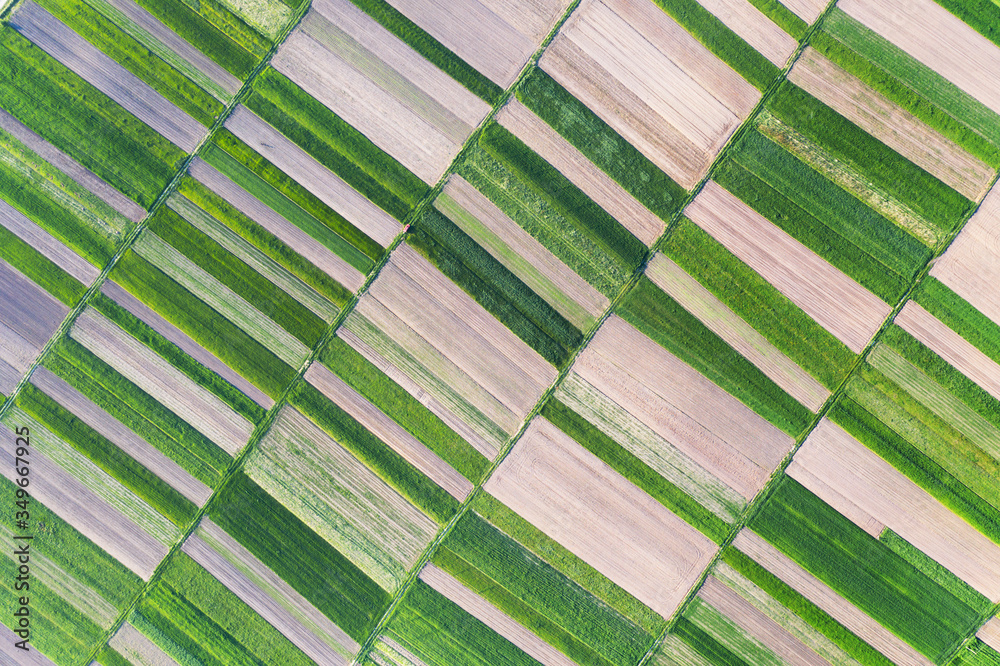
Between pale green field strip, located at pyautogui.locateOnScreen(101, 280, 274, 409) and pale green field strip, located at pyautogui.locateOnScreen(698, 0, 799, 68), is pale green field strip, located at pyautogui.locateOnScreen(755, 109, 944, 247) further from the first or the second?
pale green field strip, located at pyautogui.locateOnScreen(101, 280, 274, 409)

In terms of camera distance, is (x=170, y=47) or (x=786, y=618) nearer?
(x=786, y=618)

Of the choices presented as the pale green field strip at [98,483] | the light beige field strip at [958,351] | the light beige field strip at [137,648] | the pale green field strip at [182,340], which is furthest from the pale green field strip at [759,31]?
the light beige field strip at [137,648]

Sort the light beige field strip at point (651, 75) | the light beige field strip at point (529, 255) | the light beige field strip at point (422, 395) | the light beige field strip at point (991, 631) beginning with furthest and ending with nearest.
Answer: the light beige field strip at point (422, 395) < the light beige field strip at point (529, 255) < the light beige field strip at point (651, 75) < the light beige field strip at point (991, 631)

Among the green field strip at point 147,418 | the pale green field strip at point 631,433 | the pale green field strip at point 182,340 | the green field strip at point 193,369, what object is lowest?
the green field strip at point 147,418

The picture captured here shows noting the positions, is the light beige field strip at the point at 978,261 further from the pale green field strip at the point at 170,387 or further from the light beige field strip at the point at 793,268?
the pale green field strip at the point at 170,387

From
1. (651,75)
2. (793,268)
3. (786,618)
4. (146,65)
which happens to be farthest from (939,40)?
(146,65)

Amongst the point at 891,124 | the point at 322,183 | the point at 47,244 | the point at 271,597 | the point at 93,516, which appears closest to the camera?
the point at 891,124

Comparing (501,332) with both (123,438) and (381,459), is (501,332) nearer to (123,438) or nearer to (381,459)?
(381,459)

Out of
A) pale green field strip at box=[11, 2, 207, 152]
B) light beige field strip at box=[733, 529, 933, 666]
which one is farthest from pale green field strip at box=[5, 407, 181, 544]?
light beige field strip at box=[733, 529, 933, 666]
